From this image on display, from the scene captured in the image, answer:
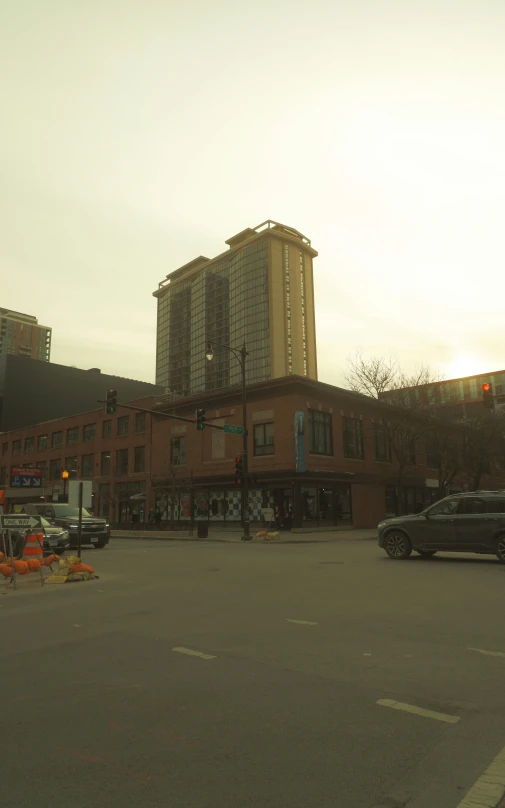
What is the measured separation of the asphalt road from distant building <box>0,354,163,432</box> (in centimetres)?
7554

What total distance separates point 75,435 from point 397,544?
165 ft

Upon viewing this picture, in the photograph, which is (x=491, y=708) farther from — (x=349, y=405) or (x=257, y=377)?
(x=257, y=377)

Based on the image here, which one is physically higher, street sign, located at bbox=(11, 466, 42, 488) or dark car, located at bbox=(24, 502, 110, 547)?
street sign, located at bbox=(11, 466, 42, 488)

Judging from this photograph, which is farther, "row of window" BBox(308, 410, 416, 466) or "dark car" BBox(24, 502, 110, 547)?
"row of window" BBox(308, 410, 416, 466)

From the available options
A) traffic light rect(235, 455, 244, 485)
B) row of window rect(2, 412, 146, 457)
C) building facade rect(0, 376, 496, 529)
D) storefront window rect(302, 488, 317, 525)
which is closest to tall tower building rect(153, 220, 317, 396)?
row of window rect(2, 412, 146, 457)

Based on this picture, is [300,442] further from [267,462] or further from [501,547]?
[501,547]

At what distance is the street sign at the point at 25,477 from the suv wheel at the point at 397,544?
52992mm

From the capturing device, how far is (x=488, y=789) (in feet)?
10.5

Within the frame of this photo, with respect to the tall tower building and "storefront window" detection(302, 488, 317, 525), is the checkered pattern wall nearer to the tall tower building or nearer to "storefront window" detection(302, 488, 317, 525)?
"storefront window" detection(302, 488, 317, 525)

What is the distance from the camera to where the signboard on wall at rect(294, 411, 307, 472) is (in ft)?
120

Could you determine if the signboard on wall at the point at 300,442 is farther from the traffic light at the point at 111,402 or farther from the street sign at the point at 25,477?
the street sign at the point at 25,477

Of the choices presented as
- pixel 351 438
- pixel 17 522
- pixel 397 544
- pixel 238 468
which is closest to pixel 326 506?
pixel 351 438

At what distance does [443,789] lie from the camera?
127 inches

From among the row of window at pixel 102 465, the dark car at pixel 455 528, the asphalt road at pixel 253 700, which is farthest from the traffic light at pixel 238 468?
the row of window at pixel 102 465
